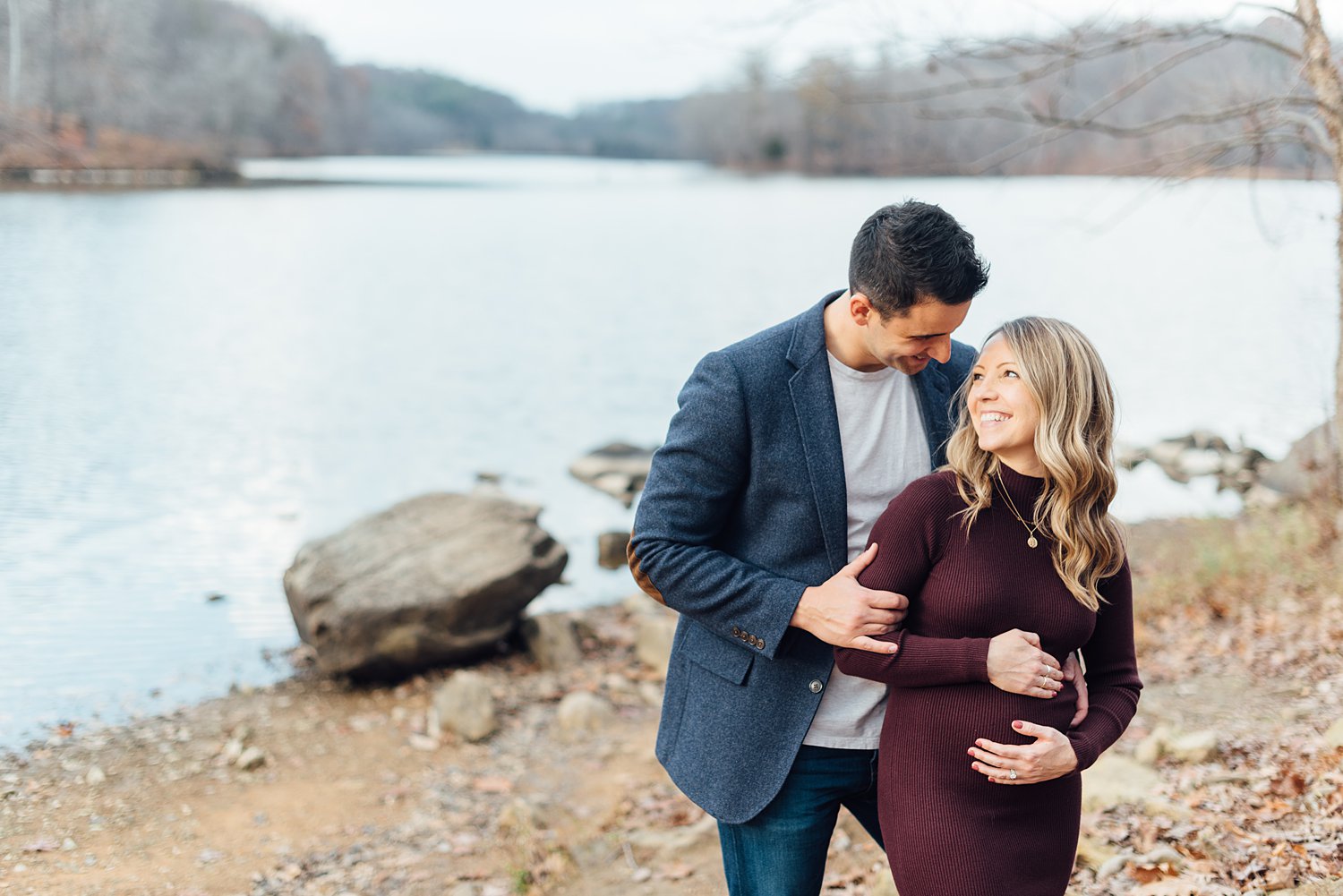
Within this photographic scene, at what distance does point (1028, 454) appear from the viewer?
97.9 inches

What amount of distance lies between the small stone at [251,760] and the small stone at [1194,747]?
4788 mm

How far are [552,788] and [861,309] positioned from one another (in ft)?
15.0

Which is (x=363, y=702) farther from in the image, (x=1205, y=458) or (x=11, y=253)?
(x=11, y=253)

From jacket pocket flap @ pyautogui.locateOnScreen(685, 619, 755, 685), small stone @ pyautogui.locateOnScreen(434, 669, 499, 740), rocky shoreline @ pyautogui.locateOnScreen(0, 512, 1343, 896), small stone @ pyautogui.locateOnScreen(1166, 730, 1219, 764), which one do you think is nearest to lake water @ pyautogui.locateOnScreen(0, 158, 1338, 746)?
rocky shoreline @ pyautogui.locateOnScreen(0, 512, 1343, 896)

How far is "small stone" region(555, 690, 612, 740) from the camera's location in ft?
23.7

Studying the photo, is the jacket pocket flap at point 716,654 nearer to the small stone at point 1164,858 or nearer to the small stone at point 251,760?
the small stone at point 1164,858

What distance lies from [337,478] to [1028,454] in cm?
1344

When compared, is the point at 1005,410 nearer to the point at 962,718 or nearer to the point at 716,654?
the point at 962,718

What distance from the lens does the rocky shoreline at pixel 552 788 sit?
14.5 ft

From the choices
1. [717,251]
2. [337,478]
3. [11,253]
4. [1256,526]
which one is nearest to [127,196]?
[11,253]

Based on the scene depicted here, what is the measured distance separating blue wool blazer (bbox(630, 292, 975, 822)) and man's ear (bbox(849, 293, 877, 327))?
152 mm

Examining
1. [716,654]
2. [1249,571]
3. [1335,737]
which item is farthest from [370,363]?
[716,654]

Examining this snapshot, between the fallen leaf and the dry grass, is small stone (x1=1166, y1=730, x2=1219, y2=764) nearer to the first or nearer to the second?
the dry grass

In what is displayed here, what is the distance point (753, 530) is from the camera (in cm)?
277
